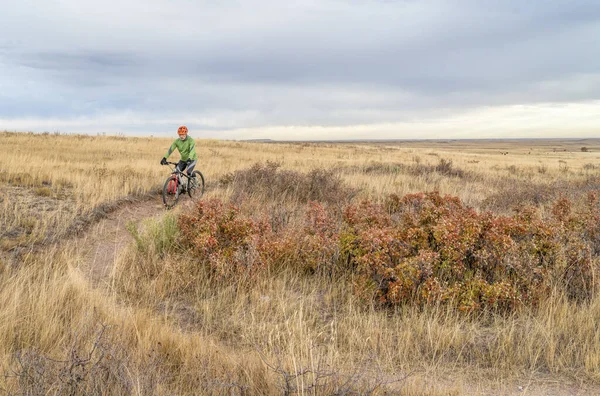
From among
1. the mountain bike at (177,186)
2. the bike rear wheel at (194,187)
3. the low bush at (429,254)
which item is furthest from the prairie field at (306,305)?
the bike rear wheel at (194,187)

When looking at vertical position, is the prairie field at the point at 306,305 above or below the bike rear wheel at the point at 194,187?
below

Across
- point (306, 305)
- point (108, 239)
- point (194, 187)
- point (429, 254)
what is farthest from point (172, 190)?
point (429, 254)

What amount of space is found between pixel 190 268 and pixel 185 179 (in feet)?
20.9

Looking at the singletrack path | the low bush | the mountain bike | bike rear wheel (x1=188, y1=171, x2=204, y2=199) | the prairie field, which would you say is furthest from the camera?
bike rear wheel (x1=188, y1=171, x2=204, y2=199)

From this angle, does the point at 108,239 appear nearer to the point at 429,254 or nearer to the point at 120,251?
the point at 120,251

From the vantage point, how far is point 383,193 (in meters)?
12.6

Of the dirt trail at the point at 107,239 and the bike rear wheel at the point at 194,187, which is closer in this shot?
the dirt trail at the point at 107,239

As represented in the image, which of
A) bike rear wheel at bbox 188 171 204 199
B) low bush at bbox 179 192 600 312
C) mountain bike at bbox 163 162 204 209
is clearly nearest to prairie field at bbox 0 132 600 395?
low bush at bbox 179 192 600 312

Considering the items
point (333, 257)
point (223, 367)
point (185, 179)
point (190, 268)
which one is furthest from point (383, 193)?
point (223, 367)

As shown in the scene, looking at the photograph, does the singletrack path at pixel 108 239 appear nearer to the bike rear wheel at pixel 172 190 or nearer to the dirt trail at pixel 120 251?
the dirt trail at pixel 120 251

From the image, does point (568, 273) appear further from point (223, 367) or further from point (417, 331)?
point (223, 367)

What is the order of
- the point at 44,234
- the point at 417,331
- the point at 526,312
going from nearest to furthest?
the point at 417,331 < the point at 526,312 < the point at 44,234

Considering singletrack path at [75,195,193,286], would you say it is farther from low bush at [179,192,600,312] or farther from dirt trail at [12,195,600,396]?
low bush at [179,192,600,312]

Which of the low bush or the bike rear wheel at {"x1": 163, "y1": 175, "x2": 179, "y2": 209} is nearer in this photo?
the low bush
